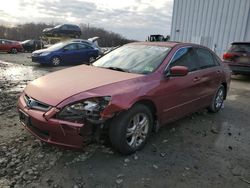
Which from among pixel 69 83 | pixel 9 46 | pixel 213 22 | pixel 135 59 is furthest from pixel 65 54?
pixel 69 83

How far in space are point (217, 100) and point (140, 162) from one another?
3.19 meters

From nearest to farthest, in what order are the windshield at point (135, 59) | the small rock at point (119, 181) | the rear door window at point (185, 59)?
1. the small rock at point (119, 181)
2. the windshield at point (135, 59)
3. the rear door window at point (185, 59)

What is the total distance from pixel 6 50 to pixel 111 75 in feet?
73.3

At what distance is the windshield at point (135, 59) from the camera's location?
4.35m

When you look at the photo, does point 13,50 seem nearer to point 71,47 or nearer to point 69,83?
point 71,47

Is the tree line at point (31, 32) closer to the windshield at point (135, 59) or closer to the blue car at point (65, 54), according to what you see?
the blue car at point (65, 54)

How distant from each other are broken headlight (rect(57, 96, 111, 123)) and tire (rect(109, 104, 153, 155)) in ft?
0.90

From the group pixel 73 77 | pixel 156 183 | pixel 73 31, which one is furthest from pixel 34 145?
pixel 73 31

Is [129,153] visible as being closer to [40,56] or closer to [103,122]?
[103,122]

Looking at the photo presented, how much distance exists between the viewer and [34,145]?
398 centimetres

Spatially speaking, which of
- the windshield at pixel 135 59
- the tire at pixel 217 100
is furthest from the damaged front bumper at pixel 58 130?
the tire at pixel 217 100

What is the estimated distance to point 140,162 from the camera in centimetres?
369

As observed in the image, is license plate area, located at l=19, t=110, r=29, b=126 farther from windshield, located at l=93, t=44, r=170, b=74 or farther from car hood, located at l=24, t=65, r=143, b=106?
windshield, located at l=93, t=44, r=170, b=74

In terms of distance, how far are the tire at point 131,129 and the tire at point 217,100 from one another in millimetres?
2428
